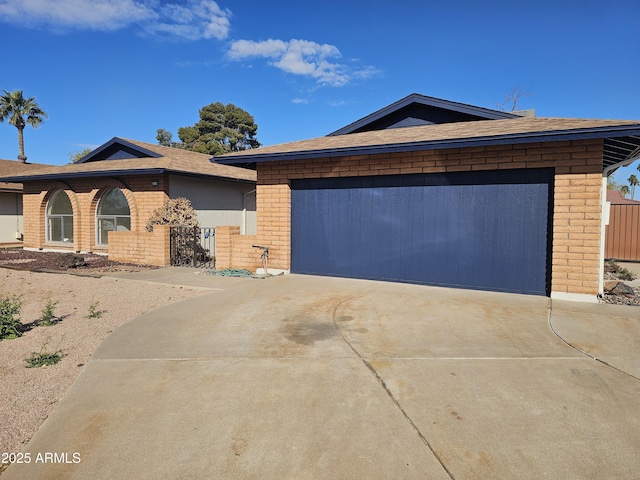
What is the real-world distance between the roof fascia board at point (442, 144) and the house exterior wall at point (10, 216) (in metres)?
17.3

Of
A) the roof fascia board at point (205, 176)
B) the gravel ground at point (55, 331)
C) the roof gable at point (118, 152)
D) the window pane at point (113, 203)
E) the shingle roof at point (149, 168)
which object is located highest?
the roof gable at point (118, 152)

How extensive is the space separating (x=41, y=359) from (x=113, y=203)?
517 inches

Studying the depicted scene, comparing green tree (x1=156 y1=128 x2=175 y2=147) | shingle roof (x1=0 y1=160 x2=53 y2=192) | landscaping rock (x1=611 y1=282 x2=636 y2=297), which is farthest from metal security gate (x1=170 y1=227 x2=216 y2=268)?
green tree (x1=156 y1=128 x2=175 y2=147)

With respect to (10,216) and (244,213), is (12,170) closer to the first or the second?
(10,216)

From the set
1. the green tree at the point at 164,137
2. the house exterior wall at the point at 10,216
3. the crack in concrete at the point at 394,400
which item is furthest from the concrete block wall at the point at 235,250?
the green tree at the point at 164,137

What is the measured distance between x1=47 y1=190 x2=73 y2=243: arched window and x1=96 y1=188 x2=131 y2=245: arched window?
1.86 meters

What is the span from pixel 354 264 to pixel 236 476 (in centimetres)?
729

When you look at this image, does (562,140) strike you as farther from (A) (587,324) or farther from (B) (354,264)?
(B) (354,264)

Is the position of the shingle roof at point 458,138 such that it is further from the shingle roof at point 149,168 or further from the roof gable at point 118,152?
the roof gable at point 118,152

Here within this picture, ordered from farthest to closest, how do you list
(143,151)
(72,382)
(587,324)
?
1. (143,151)
2. (587,324)
3. (72,382)

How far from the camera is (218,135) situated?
45312mm

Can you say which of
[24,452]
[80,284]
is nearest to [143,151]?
[80,284]

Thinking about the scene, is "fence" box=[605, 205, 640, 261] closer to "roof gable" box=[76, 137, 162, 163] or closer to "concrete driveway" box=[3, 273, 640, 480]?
"concrete driveway" box=[3, 273, 640, 480]

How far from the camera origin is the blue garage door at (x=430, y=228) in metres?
8.08
